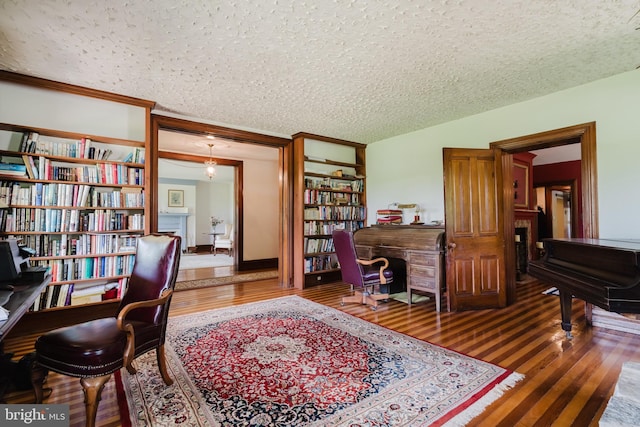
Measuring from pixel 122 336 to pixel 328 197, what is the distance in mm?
3992

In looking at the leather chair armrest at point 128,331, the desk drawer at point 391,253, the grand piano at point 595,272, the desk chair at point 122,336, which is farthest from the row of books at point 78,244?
the grand piano at point 595,272

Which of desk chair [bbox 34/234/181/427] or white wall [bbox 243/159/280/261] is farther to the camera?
white wall [bbox 243/159/280/261]

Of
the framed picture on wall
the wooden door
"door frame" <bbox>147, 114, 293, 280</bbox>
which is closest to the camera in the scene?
the wooden door

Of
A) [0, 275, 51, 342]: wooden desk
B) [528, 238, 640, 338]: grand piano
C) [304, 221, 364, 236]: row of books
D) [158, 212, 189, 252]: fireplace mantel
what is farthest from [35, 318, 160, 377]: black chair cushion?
[158, 212, 189, 252]: fireplace mantel

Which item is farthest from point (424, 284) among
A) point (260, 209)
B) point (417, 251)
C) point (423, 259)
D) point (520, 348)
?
point (260, 209)

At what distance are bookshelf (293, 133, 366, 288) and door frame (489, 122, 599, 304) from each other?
2.46m

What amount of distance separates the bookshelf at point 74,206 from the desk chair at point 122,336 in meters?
1.51

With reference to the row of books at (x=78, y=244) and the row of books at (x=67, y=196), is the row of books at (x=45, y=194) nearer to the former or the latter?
the row of books at (x=67, y=196)

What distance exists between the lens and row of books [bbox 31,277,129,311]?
302 cm

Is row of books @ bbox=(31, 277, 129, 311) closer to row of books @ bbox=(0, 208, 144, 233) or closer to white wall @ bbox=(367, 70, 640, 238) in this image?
row of books @ bbox=(0, 208, 144, 233)

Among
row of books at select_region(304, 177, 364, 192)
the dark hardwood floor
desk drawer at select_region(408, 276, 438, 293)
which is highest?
row of books at select_region(304, 177, 364, 192)

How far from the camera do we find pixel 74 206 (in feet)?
10.3

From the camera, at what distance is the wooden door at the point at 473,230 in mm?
3627

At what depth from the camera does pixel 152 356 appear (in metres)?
2.46
